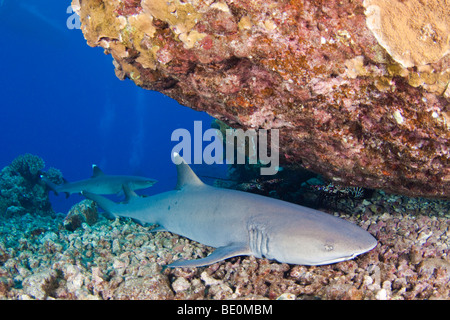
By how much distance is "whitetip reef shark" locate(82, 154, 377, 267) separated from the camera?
2.63m

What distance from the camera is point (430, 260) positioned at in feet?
8.82

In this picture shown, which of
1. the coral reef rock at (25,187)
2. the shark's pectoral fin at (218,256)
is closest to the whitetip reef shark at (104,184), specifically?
the coral reef rock at (25,187)

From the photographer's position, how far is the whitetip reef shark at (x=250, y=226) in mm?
2631

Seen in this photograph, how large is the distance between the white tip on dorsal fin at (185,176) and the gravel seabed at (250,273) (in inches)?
37.7

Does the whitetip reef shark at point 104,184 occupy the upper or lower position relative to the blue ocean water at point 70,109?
lower

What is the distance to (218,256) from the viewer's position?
3.02 meters

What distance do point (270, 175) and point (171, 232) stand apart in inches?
88.6

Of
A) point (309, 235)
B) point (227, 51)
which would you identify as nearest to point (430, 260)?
point (309, 235)

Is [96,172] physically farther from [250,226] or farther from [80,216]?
[250,226]

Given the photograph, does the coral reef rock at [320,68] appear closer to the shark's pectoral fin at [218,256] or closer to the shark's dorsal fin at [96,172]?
the shark's pectoral fin at [218,256]

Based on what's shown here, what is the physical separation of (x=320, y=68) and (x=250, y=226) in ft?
6.13

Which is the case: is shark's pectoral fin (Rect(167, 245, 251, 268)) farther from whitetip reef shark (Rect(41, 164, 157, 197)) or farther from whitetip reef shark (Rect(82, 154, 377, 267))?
whitetip reef shark (Rect(41, 164, 157, 197))

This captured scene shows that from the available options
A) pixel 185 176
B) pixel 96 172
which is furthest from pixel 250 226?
pixel 96 172
